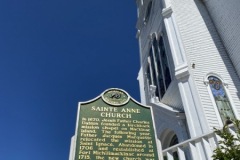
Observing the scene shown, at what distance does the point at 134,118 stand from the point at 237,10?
12768mm

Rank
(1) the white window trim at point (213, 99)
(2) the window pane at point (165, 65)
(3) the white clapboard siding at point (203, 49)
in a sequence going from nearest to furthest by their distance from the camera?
(1) the white window trim at point (213, 99)
(3) the white clapboard siding at point (203, 49)
(2) the window pane at point (165, 65)

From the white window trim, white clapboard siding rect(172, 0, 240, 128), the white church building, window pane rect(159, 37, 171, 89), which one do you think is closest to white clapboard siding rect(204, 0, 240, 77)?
the white church building

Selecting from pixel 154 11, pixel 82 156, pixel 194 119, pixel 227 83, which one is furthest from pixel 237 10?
pixel 82 156

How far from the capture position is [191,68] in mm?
15195

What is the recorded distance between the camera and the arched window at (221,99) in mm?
13545

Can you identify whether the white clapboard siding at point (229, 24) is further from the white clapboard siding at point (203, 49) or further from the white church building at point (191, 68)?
the white clapboard siding at point (203, 49)

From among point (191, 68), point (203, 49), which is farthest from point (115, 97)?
point (203, 49)

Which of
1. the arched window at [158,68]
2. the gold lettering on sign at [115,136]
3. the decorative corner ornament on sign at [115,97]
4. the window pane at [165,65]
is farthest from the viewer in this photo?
the arched window at [158,68]

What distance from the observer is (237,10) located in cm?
1727

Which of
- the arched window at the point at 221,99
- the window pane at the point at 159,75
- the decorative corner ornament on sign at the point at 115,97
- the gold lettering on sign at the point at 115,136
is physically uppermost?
the window pane at the point at 159,75

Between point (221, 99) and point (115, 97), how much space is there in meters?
7.90

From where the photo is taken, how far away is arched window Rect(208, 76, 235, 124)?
13.5 m

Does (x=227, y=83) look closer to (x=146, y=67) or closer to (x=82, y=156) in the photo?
(x=146, y=67)

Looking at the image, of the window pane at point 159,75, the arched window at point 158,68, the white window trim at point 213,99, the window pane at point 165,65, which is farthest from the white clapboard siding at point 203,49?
the window pane at point 159,75
